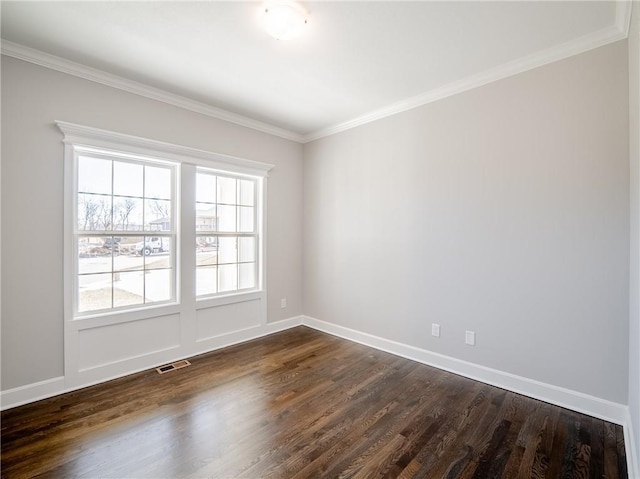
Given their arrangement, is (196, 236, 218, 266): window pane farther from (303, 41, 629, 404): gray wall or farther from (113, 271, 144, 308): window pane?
(303, 41, 629, 404): gray wall

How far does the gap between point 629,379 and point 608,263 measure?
2.62 ft

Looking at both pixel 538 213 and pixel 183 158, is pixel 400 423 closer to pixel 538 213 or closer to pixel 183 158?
pixel 538 213

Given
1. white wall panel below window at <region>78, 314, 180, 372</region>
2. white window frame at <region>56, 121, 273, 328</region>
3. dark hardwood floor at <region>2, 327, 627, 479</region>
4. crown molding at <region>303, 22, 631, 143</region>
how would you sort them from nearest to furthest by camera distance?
dark hardwood floor at <region>2, 327, 627, 479</region> < crown molding at <region>303, 22, 631, 143</region> < white window frame at <region>56, 121, 273, 328</region> < white wall panel below window at <region>78, 314, 180, 372</region>

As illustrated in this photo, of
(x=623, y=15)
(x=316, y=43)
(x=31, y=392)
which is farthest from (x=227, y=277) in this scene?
(x=623, y=15)

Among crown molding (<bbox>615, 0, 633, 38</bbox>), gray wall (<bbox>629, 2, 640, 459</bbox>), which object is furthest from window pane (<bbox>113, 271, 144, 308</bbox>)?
crown molding (<bbox>615, 0, 633, 38</bbox>)

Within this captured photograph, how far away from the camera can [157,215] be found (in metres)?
3.17

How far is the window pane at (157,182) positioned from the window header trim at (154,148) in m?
0.16

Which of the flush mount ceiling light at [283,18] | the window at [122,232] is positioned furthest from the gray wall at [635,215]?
the window at [122,232]

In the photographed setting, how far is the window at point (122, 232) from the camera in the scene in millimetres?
2734

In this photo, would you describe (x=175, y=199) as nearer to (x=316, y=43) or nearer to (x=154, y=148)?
(x=154, y=148)

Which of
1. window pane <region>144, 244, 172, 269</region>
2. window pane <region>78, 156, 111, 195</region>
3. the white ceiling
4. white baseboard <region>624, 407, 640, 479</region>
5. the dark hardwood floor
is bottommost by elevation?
the dark hardwood floor

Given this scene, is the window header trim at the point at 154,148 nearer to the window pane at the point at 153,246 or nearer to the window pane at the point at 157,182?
the window pane at the point at 157,182

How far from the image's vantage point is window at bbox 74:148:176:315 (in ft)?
8.97

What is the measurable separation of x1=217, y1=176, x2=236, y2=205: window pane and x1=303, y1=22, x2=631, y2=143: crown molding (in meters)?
1.77
